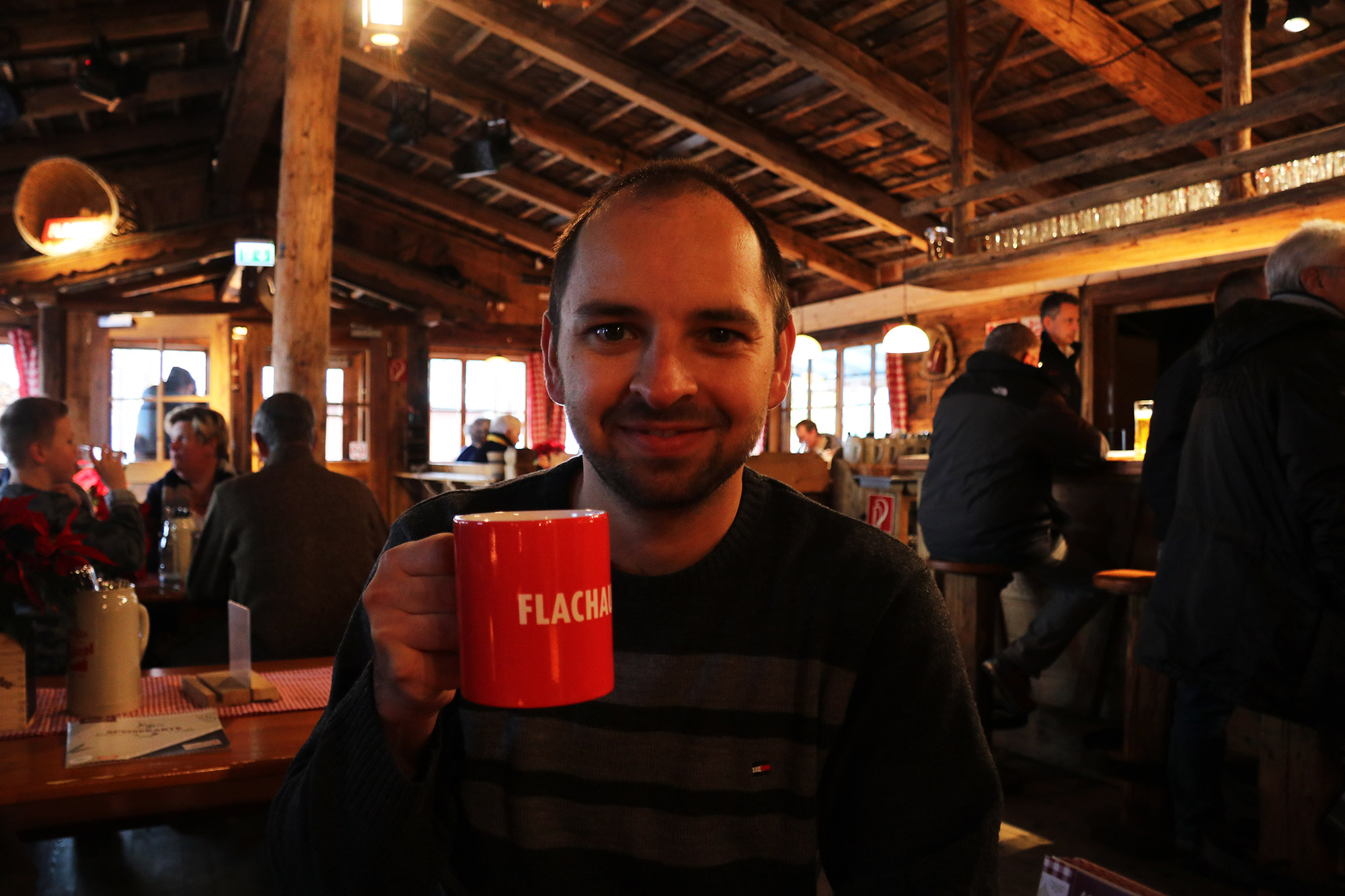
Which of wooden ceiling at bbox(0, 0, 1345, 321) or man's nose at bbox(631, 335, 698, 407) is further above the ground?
wooden ceiling at bbox(0, 0, 1345, 321)

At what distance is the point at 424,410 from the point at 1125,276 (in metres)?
6.44

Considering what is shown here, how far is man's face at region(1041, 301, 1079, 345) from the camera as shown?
4.43 meters

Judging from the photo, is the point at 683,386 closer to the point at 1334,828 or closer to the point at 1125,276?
the point at 1334,828

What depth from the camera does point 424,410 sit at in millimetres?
9641

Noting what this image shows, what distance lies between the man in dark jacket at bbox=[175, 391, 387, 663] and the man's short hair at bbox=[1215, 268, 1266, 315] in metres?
2.49

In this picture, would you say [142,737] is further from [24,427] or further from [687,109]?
[687,109]

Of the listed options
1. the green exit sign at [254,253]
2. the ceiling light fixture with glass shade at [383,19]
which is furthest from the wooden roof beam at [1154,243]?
the green exit sign at [254,253]

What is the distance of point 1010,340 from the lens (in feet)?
11.3

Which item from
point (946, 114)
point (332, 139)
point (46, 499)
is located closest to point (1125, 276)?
point (946, 114)

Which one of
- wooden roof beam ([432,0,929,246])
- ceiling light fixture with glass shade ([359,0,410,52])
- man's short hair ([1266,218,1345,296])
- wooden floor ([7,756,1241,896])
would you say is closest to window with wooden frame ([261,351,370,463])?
wooden roof beam ([432,0,929,246])

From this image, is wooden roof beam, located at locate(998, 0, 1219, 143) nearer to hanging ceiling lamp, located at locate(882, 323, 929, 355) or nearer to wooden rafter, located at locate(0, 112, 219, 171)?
hanging ceiling lamp, located at locate(882, 323, 929, 355)

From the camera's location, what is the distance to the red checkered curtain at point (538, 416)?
1248 centimetres

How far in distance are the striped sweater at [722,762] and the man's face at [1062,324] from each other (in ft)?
12.8

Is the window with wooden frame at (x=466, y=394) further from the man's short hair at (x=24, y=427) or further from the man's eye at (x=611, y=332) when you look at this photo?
the man's eye at (x=611, y=332)
